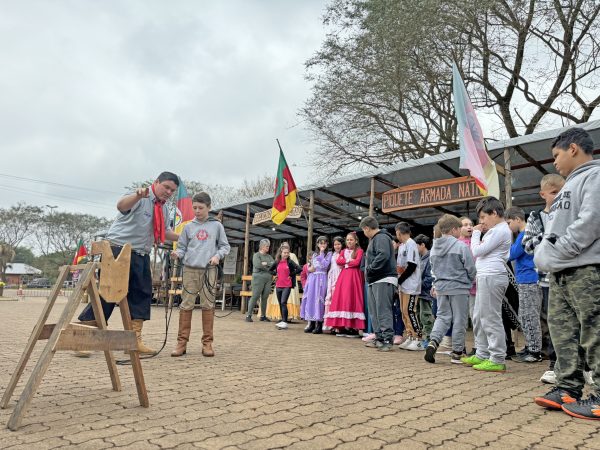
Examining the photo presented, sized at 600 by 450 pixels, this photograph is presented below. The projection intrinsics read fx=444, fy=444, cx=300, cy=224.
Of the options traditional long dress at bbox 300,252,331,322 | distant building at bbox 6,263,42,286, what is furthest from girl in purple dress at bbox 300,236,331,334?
distant building at bbox 6,263,42,286

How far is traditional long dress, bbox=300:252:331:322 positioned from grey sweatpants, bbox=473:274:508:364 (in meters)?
4.30

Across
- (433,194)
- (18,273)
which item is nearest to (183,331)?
(433,194)

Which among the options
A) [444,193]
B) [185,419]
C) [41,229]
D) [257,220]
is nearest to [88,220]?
[41,229]

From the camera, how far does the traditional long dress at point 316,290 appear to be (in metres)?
8.54

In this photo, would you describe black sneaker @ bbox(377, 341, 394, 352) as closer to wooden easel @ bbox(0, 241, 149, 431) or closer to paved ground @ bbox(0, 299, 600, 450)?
paved ground @ bbox(0, 299, 600, 450)

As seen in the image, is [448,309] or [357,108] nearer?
[448,309]

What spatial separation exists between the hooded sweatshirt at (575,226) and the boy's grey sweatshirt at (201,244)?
3.33 meters

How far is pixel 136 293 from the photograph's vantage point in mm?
4551

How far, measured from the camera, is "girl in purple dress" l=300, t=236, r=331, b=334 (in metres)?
8.49

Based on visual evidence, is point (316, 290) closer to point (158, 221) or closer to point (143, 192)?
point (158, 221)

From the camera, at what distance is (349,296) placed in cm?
768

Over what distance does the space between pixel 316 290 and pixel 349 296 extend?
1.15 meters

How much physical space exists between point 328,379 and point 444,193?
18.1 ft

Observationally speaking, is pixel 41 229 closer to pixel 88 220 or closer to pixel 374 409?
pixel 88 220
